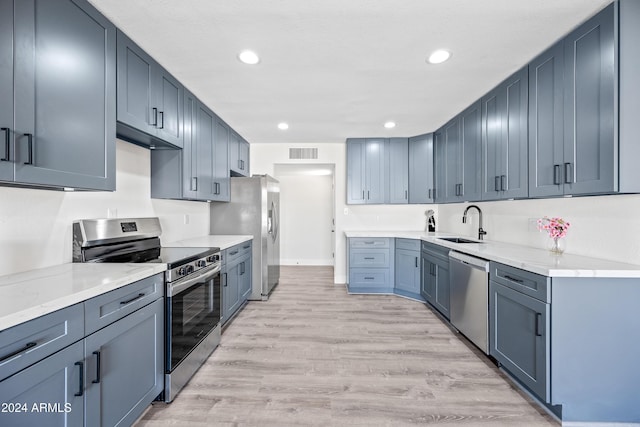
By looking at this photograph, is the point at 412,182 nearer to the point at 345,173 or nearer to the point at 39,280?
the point at 345,173

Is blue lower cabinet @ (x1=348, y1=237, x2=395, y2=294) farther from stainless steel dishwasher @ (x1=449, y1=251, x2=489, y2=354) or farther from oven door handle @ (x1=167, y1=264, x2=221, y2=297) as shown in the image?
oven door handle @ (x1=167, y1=264, x2=221, y2=297)

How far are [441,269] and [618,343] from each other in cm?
173

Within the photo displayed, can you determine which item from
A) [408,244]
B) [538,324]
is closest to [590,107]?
[538,324]

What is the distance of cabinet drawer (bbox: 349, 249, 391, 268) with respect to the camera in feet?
14.4

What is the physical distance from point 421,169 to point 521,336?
119 inches

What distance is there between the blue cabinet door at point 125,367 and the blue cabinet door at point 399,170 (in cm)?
373

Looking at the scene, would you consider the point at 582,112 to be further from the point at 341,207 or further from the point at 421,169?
the point at 341,207

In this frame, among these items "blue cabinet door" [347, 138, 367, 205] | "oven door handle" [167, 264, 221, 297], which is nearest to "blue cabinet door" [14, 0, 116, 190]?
"oven door handle" [167, 264, 221, 297]

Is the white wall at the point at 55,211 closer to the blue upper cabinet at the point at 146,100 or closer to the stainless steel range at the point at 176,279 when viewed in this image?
the stainless steel range at the point at 176,279

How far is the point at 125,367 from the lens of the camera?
4.97 ft

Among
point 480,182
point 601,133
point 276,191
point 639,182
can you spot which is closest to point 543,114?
point 601,133

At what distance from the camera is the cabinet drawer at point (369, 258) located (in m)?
4.39

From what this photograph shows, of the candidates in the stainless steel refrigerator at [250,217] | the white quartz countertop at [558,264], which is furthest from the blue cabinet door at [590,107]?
the stainless steel refrigerator at [250,217]

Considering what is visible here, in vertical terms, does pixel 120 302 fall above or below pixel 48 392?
above
